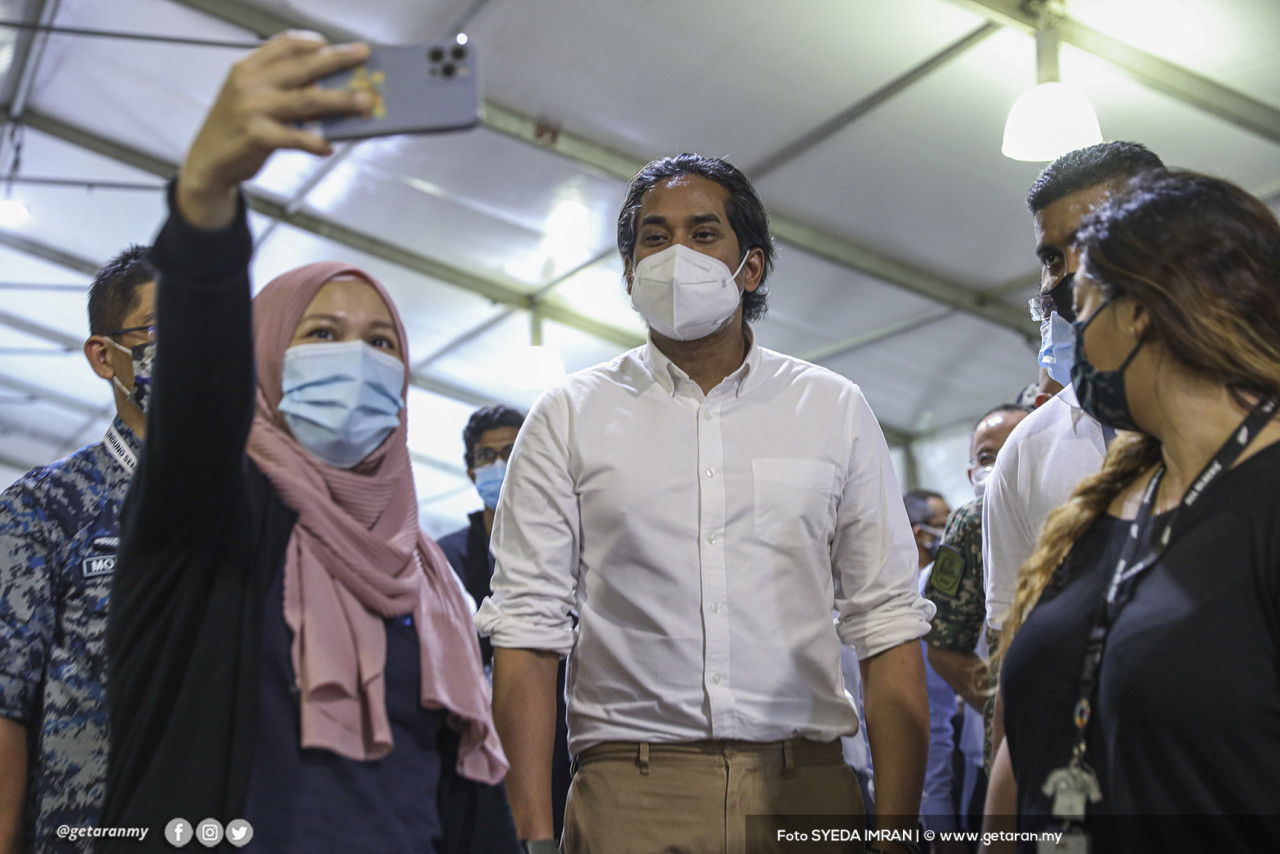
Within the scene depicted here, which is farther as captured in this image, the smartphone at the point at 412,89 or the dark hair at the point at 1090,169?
the dark hair at the point at 1090,169

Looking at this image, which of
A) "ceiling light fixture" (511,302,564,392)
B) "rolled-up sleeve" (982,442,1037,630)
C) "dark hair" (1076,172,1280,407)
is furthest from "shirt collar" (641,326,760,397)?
"ceiling light fixture" (511,302,564,392)

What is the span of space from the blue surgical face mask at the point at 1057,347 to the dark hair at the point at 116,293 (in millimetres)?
1798

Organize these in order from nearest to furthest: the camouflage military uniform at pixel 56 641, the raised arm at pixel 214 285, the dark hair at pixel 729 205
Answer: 1. the raised arm at pixel 214 285
2. the camouflage military uniform at pixel 56 641
3. the dark hair at pixel 729 205

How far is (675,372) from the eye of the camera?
250cm

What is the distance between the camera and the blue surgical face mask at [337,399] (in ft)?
5.48

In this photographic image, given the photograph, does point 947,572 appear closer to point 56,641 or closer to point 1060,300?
point 1060,300

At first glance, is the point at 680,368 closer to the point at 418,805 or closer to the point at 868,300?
the point at 418,805

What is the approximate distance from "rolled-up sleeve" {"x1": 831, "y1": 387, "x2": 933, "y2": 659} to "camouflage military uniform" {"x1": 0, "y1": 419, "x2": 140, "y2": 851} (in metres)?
1.34

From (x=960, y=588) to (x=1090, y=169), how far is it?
3.70 ft

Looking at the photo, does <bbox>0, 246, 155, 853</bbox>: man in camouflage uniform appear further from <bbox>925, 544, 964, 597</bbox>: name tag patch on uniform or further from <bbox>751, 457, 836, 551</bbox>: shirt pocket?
<bbox>925, 544, 964, 597</bbox>: name tag patch on uniform

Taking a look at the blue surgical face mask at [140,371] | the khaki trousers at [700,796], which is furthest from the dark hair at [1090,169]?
the blue surgical face mask at [140,371]

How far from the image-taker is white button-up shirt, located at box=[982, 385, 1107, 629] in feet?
7.77

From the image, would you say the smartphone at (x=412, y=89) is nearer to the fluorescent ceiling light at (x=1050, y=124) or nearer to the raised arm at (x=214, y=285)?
the raised arm at (x=214, y=285)

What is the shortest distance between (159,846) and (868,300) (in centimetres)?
750
